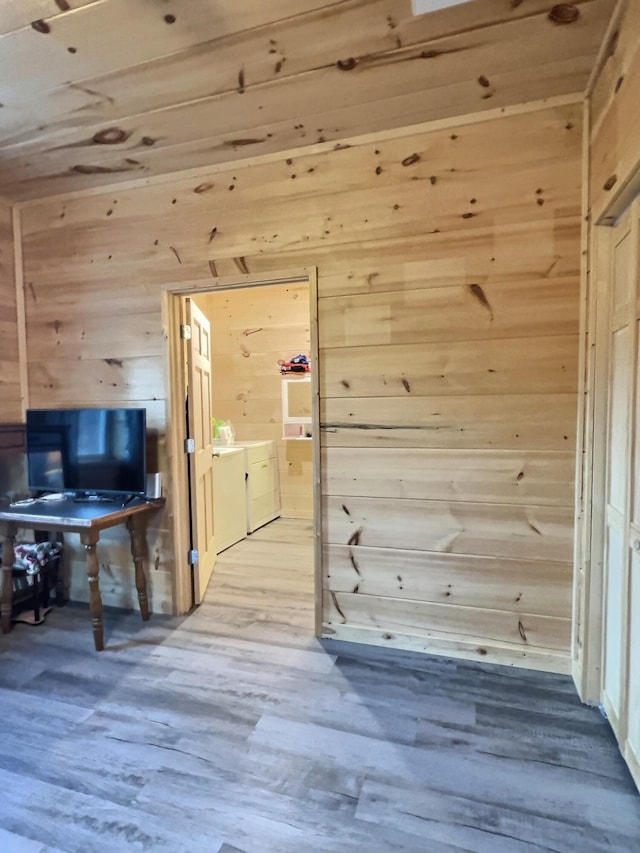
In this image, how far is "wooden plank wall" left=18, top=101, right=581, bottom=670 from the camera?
2215mm

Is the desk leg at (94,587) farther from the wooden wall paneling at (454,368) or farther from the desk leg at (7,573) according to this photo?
the wooden wall paneling at (454,368)

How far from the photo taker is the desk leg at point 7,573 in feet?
8.74

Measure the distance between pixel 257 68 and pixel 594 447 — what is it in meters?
2.13

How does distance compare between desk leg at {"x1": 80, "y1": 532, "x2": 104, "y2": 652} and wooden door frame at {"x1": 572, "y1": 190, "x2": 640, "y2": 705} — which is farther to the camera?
desk leg at {"x1": 80, "y1": 532, "x2": 104, "y2": 652}

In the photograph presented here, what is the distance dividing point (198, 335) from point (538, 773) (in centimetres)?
293

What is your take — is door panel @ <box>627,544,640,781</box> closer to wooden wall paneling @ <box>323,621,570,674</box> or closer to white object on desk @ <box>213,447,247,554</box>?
wooden wall paneling @ <box>323,621,570,674</box>

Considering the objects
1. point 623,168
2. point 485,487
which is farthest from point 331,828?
point 623,168

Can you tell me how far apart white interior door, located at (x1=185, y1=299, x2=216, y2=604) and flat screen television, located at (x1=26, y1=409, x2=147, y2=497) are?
38cm

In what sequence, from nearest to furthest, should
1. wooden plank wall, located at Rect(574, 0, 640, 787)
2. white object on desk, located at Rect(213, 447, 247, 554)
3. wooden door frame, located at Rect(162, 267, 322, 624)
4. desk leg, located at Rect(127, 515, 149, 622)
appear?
wooden plank wall, located at Rect(574, 0, 640, 787), wooden door frame, located at Rect(162, 267, 322, 624), desk leg, located at Rect(127, 515, 149, 622), white object on desk, located at Rect(213, 447, 247, 554)

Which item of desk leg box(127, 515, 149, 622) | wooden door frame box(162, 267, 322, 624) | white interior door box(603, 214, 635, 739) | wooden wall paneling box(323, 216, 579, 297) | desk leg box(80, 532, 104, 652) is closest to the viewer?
white interior door box(603, 214, 635, 739)

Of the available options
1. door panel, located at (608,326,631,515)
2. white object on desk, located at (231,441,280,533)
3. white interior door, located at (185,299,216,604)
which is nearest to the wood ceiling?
white interior door, located at (185,299,216,604)

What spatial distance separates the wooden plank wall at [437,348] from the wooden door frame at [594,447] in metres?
0.12

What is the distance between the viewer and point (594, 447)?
1981 millimetres

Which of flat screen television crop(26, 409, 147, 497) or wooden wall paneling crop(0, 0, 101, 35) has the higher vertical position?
wooden wall paneling crop(0, 0, 101, 35)
